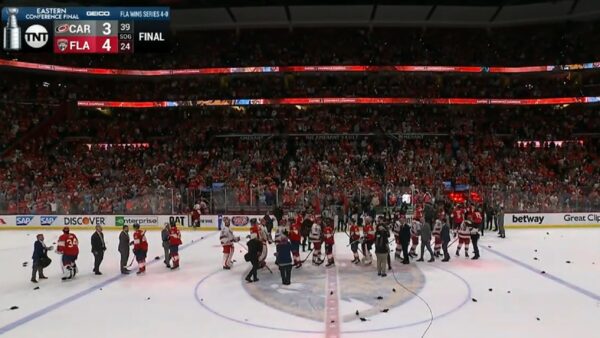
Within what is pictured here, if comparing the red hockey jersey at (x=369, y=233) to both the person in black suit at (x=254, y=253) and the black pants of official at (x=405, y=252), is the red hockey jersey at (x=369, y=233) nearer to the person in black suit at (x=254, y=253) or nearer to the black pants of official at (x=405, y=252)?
the black pants of official at (x=405, y=252)

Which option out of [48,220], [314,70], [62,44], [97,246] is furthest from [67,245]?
[314,70]

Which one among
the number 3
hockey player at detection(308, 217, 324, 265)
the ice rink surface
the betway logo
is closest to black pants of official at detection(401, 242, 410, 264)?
the ice rink surface

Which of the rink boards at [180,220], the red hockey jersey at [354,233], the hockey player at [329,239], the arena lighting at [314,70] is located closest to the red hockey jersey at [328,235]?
the hockey player at [329,239]

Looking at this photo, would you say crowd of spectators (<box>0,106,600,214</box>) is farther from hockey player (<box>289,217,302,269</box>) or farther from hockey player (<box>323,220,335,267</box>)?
hockey player (<box>289,217,302,269</box>)

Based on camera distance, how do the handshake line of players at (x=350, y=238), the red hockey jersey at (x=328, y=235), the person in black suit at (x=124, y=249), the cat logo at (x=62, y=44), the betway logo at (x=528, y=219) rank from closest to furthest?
the person in black suit at (x=124, y=249) < the handshake line of players at (x=350, y=238) < the red hockey jersey at (x=328, y=235) < the cat logo at (x=62, y=44) < the betway logo at (x=528, y=219)

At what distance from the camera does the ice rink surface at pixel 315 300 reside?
24.3 feet

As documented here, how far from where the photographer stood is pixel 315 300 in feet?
29.8

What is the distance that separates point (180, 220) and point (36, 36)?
1063 centimetres

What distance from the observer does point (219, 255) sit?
569 inches

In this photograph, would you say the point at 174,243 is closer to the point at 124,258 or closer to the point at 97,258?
the point at 124,258

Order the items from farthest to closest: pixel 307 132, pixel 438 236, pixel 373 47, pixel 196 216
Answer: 1. pixel 373 47
2. pixel 307 132
3. pixel 196 216
4. pixel 438 236
